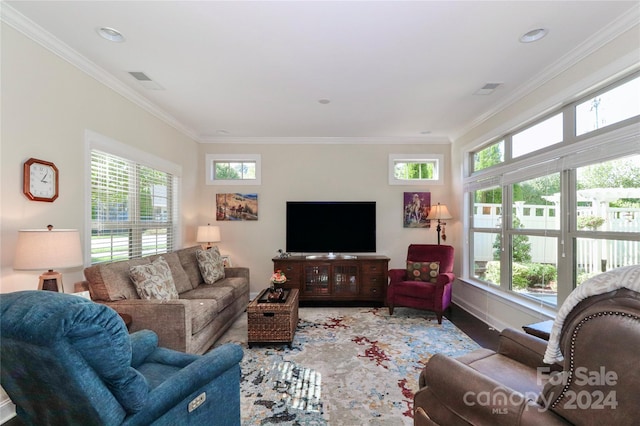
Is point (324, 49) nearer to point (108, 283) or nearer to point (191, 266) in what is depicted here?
point (108, 283)

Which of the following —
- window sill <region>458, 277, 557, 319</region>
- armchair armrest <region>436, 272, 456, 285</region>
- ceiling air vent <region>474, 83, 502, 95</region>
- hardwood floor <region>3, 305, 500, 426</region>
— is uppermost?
ceiling air vent <region>474, 83, 502, 95</region>

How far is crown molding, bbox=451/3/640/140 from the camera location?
2178mm

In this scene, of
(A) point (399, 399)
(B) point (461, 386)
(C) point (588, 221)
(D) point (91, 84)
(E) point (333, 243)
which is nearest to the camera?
(B) point (461, 386)

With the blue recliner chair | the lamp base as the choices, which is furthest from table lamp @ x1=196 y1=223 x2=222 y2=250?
the blue recliner chair

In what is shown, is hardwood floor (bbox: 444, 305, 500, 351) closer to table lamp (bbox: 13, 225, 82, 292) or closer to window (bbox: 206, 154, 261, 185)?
window (bbox: 206, 154, 261, 185)

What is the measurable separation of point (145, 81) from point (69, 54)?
0.67 m

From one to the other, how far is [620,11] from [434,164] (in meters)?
3.43

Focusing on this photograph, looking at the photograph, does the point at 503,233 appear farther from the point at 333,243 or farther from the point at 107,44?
the point at 107,44

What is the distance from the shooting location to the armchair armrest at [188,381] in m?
1.28

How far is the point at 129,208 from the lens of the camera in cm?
366

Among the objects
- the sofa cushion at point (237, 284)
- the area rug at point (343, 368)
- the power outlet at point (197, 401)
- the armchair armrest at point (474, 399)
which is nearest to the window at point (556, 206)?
the area rug at point (343, 368)

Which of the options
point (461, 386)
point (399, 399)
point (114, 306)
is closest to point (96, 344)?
point (461, 386)

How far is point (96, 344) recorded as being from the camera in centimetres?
109

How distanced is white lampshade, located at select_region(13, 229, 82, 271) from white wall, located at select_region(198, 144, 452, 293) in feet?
10.7
